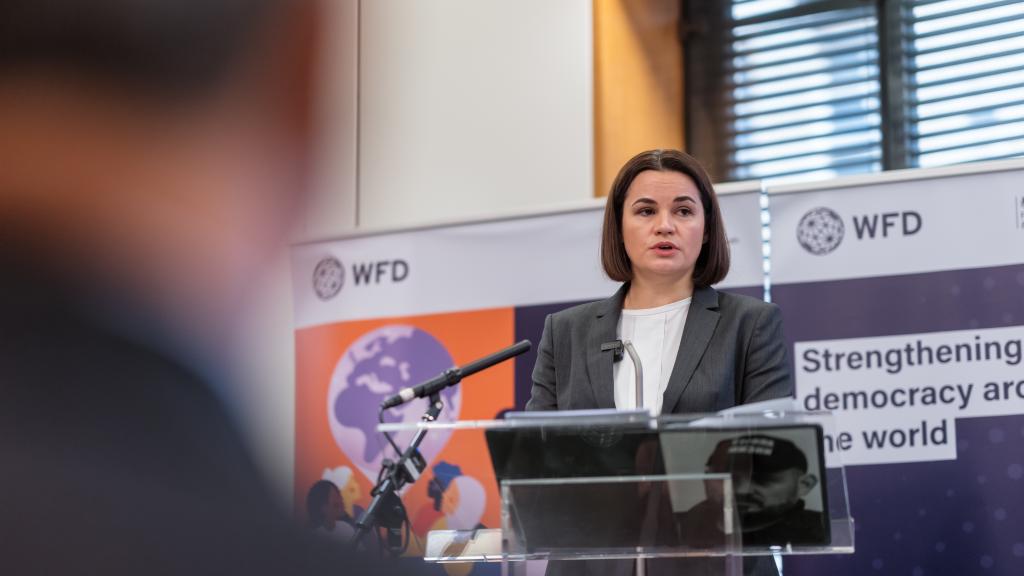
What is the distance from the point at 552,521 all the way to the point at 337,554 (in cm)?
120

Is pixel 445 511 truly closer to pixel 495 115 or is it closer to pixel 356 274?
pixel 356 274

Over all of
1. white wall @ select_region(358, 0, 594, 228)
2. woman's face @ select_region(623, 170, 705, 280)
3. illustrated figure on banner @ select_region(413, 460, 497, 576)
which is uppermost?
white wall @ select_region(358, 0, 594, 228)

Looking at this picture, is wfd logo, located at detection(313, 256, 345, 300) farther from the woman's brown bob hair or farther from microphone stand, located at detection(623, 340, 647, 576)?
microphone stand, located at detection(623, 340, 647, 576)

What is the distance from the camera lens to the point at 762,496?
1.62 meters

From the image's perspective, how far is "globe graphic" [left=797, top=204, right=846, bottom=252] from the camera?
3.88 m

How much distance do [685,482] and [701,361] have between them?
677mm

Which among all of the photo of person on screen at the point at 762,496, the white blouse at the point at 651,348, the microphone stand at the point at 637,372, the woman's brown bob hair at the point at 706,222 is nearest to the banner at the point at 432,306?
the woman's brown bob hair at the point at 706,222

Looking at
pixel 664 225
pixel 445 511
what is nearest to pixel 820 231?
pixel 664 225

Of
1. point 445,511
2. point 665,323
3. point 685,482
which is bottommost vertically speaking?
point 445,511

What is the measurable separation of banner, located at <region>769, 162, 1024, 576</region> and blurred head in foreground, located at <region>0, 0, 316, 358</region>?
3.43 m

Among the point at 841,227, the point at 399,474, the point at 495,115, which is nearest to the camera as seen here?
the point at 399,474

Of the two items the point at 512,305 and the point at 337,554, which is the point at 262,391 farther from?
the point at 512,305

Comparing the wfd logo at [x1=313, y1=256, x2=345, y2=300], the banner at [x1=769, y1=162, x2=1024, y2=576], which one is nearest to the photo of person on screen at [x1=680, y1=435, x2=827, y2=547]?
the banner at [x1=769, y1=162, x2=1024, y2=576]

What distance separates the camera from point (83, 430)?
48cm
